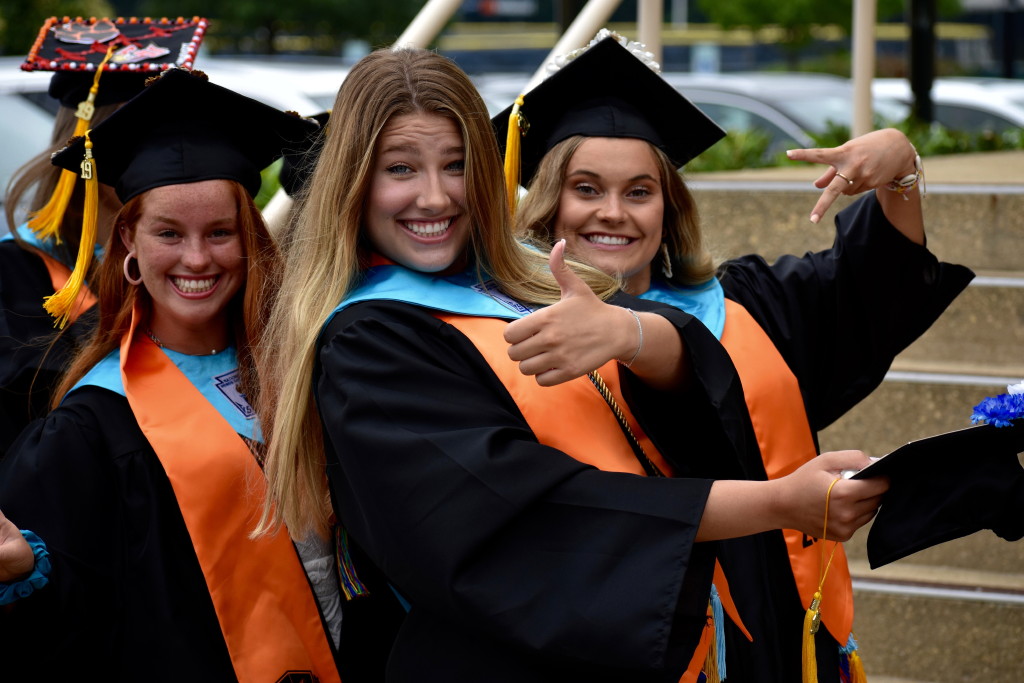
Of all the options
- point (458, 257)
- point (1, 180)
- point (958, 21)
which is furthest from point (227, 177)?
point (958, 21)

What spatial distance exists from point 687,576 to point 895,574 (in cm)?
205

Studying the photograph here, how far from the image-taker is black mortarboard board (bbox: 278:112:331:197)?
2715 millimetres

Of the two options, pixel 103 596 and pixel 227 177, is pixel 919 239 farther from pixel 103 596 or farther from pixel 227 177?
pixel 103 596

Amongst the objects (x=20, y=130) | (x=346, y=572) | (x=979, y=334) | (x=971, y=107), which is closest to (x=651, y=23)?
(x=979, y=334)

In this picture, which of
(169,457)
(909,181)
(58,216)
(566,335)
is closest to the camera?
(566,335)

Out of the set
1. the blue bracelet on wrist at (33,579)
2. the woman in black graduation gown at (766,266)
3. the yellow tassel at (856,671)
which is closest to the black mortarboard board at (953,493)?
the woman in black graduation gown at (766,266)

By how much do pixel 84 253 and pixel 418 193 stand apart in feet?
3.40

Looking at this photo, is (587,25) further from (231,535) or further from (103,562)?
(103,562)

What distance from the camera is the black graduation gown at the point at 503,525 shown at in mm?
1981

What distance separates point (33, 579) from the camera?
2.33 m

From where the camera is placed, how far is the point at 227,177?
2750 millimetres

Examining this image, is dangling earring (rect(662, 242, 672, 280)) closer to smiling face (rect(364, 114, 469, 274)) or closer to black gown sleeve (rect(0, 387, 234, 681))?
smiling face (rect(364, 114, 469, 274))

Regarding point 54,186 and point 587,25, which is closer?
point 54,186

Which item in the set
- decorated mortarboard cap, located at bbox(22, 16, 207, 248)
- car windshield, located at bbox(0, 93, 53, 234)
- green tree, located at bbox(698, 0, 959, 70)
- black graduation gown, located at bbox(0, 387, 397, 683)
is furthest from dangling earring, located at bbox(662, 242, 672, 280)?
green tree, located at bbox(698, 0, 959, 70)
